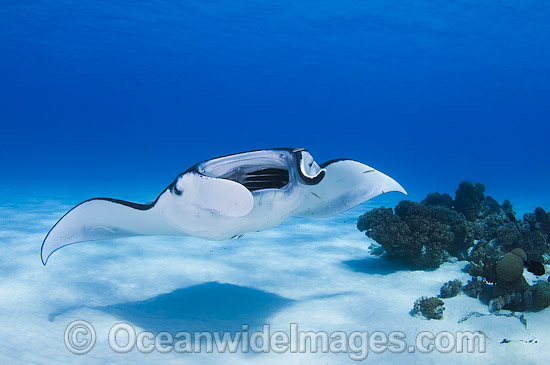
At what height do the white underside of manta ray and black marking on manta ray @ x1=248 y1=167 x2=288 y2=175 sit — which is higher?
black marking on manta ray @ x1=248 y1=167 x2=288 y2=175

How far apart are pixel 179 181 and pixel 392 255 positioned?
4.25 m

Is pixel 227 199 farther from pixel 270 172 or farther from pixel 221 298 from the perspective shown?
pixel 221 298

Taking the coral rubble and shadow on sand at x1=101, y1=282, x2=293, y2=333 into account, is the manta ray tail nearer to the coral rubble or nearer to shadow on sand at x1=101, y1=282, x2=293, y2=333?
shadow on sand at x1=101, y1=282, x2=293, y2=333

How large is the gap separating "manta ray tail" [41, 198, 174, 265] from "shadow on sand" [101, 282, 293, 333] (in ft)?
3.12

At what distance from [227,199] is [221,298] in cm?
218

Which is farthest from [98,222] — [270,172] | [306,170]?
[306,170]

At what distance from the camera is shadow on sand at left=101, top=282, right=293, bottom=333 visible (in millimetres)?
3234

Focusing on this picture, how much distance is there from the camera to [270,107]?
3659 inches

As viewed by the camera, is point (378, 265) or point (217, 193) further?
point (378, 265)

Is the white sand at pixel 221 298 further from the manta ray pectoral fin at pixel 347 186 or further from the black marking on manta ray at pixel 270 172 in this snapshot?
the black marking on manta ray at pixel 270 172

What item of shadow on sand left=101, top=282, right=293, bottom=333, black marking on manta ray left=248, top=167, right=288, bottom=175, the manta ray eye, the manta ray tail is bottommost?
shadow on sand left=101, top=282, right=293, bottom=333

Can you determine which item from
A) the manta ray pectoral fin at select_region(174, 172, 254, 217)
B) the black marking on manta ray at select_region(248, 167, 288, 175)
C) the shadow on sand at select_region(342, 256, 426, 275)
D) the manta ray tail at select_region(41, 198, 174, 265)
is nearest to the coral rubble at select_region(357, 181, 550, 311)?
the shadow on sand at select_region(342, 256, 426, 275)

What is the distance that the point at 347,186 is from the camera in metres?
3.41

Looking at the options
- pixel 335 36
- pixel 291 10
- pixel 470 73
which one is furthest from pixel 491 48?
pixel 291 10
